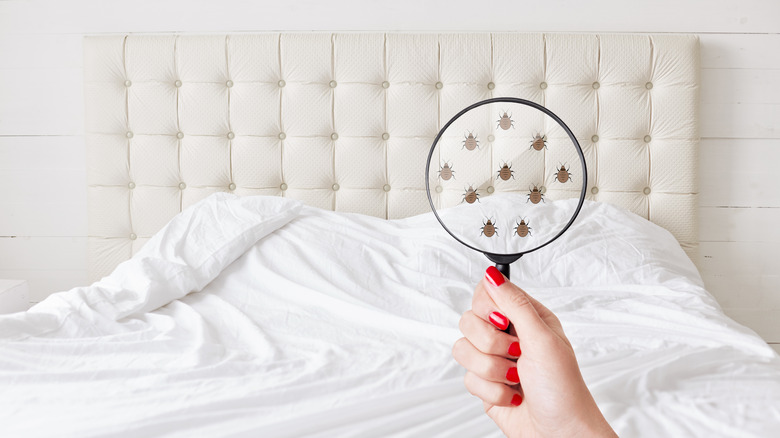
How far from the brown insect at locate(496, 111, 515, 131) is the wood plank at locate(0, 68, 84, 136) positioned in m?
1.64

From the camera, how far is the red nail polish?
597mm

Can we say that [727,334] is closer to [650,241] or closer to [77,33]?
[650,241]

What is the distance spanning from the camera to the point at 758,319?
1.72 metres

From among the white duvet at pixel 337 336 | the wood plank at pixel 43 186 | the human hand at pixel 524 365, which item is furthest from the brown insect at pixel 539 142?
the wood plank at pixel 43 186

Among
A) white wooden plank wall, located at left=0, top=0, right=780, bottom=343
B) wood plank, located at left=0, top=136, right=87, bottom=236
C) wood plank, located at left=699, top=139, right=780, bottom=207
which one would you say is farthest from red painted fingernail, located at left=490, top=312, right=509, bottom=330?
wood plank, located at left=0, top=136, right=87, bottom=236

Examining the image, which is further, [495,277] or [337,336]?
[337,336]

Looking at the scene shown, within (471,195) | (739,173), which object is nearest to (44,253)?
(471,195)

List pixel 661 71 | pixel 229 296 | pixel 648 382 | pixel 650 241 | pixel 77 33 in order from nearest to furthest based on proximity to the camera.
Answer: pixel 648 382 → pixel 229 296 → pixel 650 241 → pixel 661 71 → pixel 77 33

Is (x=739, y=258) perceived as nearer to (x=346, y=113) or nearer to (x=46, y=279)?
(x=346, y=113)

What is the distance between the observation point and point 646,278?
125 cm

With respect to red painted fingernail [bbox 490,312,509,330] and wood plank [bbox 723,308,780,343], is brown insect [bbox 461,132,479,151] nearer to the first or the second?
red painted fingernail [bbox 490,312,509,330]

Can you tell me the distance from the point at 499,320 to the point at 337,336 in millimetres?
508

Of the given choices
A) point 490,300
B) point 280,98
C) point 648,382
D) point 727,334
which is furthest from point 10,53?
point 727,334

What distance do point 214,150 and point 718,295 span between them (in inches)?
69.0
